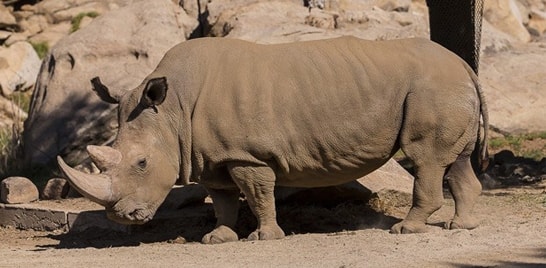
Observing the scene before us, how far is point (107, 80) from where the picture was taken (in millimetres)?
16766

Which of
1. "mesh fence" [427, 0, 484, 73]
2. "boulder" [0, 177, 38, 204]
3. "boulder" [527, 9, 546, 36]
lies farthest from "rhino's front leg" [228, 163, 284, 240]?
"boulder" [527, 9, 546, 36]

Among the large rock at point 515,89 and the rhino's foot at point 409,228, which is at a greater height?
the rhino's foot at point 409,228

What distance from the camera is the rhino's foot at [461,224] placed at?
10.3 meters

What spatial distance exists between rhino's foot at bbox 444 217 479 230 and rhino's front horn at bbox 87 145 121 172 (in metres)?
2.84

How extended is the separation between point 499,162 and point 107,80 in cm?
550

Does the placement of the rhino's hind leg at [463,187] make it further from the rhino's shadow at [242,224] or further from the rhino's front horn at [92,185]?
the rhino's front horn at [92,185]

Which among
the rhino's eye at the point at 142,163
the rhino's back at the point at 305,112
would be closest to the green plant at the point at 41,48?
the rhino's back at the point at 305,112

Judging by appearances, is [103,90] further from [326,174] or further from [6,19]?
[6,19]

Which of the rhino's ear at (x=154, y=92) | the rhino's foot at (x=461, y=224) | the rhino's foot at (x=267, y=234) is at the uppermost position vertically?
the rhino's ear at (x=154, y=92)

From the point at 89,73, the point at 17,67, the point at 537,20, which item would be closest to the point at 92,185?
the point at 89,73

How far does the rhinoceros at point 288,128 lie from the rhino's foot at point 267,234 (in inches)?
0.4

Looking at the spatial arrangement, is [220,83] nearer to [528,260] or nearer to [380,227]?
[380,227]

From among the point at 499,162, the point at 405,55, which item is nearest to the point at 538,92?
the point at 499,162

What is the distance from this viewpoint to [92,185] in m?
10.0
